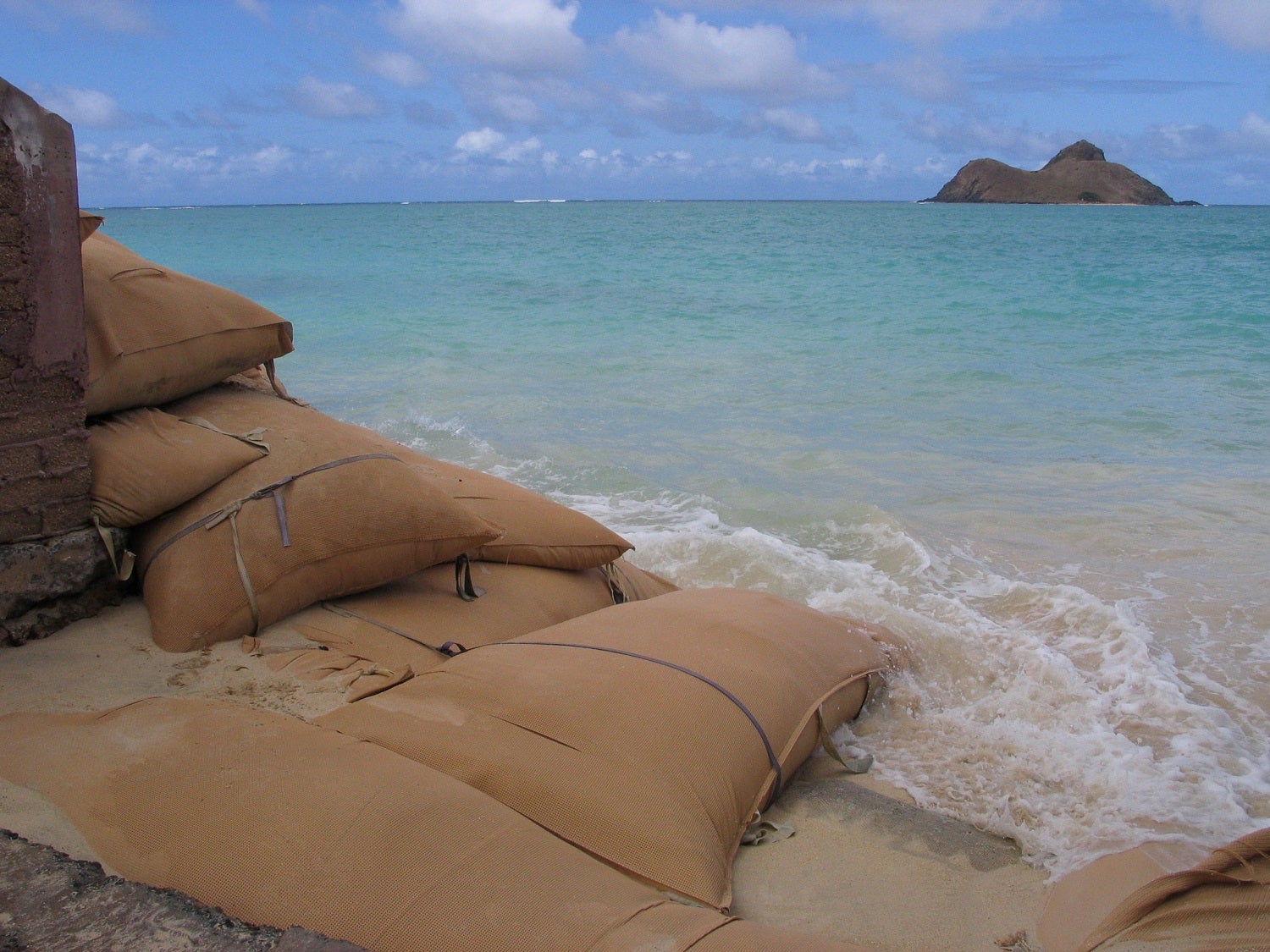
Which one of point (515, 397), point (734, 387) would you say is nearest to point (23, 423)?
point (515, 397)

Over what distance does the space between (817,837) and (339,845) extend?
1.20m

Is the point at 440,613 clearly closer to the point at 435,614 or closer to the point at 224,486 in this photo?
the point at 435,614

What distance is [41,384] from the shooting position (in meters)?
2.50

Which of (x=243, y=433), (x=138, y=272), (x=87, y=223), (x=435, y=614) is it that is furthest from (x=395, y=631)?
(x=87, y=223)

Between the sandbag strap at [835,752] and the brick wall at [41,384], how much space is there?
202 centimetres

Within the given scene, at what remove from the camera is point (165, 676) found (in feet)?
7.98

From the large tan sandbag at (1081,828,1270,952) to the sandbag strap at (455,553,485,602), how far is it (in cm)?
189

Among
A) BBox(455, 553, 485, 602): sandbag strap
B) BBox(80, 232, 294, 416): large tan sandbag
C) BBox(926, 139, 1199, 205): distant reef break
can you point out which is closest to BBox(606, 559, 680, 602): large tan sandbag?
BBox(455, 553, 485, 602): sandbag strap

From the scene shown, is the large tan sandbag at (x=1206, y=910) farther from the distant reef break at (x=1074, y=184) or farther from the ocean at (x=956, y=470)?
the distant reef break at (x=1074, y=184)

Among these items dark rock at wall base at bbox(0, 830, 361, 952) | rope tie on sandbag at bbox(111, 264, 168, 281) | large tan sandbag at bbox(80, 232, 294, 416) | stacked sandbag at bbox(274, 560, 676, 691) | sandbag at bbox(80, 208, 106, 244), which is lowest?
stacked sandbag at bbox(274, 560, 676, 691)

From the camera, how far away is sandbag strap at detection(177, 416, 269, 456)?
289 centimetres

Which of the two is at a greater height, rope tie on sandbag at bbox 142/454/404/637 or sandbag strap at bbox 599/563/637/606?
rope tie on sandbag at bbox 142/454/404/637

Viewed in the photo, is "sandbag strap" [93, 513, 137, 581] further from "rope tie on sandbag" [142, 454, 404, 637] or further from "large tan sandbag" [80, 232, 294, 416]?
"large tan sandbag" [80, 232, 294, 416]

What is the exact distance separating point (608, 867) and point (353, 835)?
476mm
